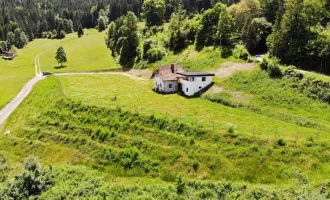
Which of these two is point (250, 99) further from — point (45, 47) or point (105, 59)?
point (45, 47)

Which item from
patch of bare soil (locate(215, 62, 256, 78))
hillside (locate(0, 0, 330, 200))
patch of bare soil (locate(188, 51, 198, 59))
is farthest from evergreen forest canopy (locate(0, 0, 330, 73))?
patch of bare soil (locate(215, 62, 256, 78))

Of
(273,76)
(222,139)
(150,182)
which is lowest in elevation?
(150,182)

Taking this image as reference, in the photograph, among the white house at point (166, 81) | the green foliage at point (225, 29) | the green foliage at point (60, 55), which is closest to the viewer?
the white house at point (166, 81)

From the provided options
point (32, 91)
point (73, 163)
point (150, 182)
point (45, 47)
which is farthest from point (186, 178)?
point (45, 47)

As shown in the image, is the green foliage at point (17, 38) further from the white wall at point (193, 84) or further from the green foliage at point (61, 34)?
the white wall at point (193, 84)

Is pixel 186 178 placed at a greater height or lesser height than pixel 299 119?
lesser

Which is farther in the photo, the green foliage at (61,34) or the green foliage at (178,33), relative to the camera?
the green foliage at (61,34)

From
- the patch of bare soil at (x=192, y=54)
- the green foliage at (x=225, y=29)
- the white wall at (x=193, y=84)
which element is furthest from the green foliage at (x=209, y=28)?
the white wall at (x=193, y=84)
